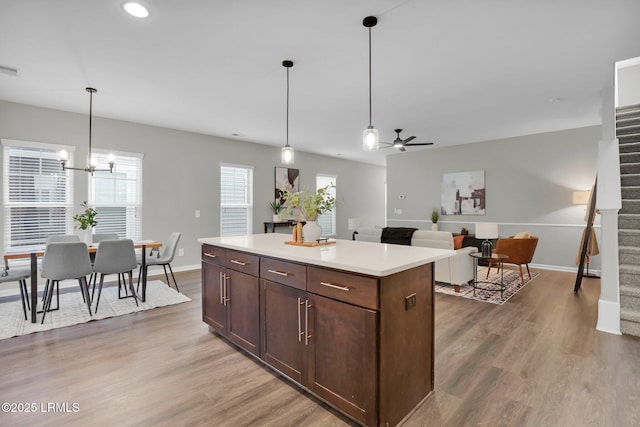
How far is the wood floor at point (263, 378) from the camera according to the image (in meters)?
1.80

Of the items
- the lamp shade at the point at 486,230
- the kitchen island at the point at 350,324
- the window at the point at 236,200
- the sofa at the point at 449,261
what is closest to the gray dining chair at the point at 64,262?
the kitchen island at the point at 350,324

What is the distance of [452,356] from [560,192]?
523 cm

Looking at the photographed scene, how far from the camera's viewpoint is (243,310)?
2504 millimetres

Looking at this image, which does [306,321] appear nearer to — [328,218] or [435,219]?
[435,219]

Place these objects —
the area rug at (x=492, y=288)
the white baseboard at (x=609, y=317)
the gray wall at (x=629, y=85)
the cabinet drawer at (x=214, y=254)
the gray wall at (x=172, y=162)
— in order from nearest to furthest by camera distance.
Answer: the cabinet drawer at (x=214, y=254) → the white baseboard at (x=609, y=317) → the area rug at (x=492, y=288) → the gray wall at (x=172, y=162) → the gray wall at (x=629, y=85)

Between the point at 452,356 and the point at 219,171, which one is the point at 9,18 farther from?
the point at 452,356

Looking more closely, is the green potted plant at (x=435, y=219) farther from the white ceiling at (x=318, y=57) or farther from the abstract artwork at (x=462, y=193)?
the white ceiling at (x=318, y=57)

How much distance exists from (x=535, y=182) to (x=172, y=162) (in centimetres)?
713

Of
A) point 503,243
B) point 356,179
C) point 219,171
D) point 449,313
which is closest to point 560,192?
point 503,243

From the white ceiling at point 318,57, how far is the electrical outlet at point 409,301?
2.07 metres

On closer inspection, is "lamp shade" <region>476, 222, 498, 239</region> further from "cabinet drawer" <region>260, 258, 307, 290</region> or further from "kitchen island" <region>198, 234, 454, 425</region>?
"cabinet drawer" <region>260, 258, 307, 290</region>

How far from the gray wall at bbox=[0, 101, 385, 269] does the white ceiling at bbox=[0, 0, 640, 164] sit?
29 cm

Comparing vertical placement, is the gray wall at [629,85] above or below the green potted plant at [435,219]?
above

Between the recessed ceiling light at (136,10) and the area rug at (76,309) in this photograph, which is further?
the area rug at (76,309)
